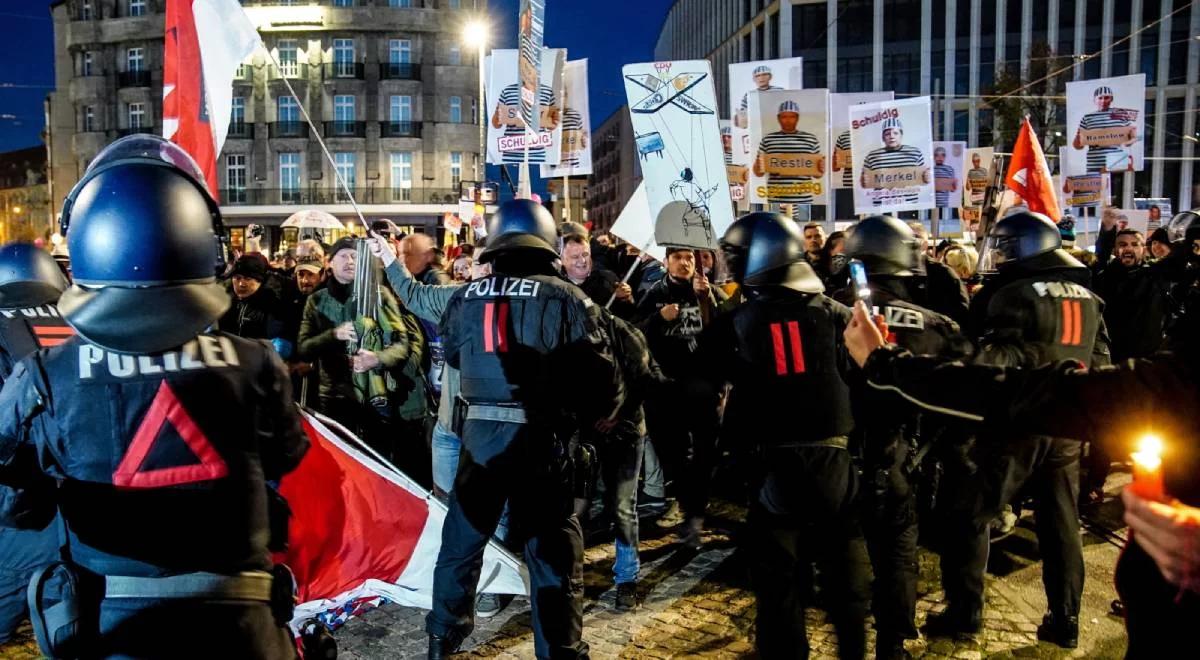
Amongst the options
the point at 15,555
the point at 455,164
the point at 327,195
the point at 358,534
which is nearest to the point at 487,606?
the point at 358,534

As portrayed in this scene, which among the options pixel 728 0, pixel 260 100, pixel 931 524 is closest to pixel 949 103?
pixel 728 0

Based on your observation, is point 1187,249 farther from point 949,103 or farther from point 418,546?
point 949,103

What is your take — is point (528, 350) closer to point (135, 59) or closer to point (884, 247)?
point (884, 247)

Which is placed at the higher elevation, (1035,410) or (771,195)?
(771,195)

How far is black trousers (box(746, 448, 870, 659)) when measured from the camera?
3748mm

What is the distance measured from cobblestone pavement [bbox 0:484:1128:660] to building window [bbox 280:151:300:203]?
4452 cm

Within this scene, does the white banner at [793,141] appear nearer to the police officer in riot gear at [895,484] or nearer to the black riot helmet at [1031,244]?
the black riot helmet at [1031,244]

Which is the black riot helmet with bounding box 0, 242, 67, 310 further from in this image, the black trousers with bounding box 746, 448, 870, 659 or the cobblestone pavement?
the black trousers with bounding box 746, 448, 870, 659

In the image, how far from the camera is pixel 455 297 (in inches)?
173

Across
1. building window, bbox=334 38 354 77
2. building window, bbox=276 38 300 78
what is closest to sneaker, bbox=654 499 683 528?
building window, bbox=334 38 354 77

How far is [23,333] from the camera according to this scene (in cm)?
409

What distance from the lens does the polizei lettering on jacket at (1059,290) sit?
4441mm

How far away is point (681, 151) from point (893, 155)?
7.43 m

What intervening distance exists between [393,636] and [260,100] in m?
47.2
